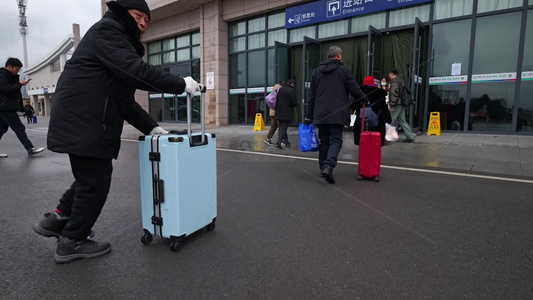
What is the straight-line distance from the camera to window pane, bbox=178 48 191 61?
18266mm

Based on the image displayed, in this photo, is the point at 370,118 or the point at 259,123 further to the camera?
the point at 259,123

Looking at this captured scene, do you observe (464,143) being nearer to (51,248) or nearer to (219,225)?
(219,225)

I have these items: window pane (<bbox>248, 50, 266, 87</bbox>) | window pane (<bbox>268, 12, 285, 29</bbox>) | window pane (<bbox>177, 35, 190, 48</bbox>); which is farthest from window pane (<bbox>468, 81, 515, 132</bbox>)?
window pane (<bbox>177, 35, 190, 48</bbox>)

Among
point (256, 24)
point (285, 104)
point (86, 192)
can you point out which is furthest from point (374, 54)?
point (86, 192)

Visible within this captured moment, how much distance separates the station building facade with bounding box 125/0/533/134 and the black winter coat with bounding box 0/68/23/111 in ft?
27.7

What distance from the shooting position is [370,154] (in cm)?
484

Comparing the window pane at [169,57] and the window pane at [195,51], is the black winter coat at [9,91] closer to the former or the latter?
the window pane at [195,51]

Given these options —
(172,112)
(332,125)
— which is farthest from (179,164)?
(172,112)

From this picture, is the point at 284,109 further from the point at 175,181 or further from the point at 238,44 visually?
the point at 238,44

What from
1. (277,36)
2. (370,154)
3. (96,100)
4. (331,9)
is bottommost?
(370,154)

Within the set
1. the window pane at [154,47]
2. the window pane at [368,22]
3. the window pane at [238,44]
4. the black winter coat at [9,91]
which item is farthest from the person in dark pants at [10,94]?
the window pane at [154,47]

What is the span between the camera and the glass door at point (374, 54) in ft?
35.9

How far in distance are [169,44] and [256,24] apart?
22.0 ft

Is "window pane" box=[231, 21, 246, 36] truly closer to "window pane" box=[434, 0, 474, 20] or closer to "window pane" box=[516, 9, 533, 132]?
"window pane" box=[434, 0, 474, 20]
